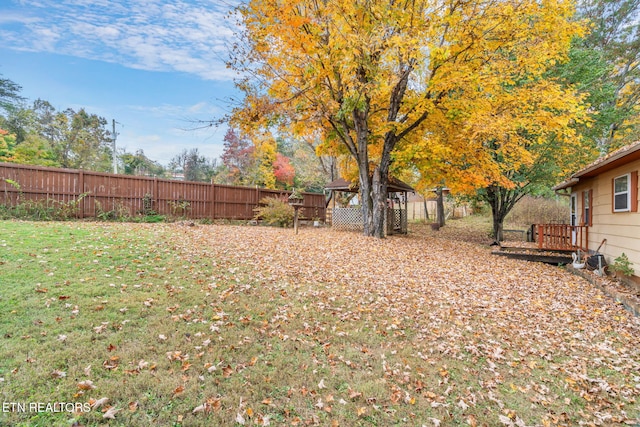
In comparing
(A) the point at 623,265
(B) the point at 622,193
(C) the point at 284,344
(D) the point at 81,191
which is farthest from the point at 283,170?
(C) the point at 284,344

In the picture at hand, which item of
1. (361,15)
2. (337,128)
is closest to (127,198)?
(337,128)

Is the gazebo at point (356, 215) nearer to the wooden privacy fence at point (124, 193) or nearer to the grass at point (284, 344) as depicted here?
the wooden privacy fence at point (124, 193)

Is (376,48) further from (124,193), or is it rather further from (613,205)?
(124,193)

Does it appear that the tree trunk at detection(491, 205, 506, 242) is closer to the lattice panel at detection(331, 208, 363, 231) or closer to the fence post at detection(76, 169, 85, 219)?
the lattice panel at detection(331, 208, 363, 231)

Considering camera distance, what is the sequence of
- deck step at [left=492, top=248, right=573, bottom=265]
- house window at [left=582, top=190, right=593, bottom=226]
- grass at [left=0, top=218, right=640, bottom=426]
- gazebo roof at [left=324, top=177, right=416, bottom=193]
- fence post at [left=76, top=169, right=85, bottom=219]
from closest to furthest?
1. grass at [left=0, top=218, right=640, bottom=426]
2. house window at [left=582, top=190, right=593, bottom=226]
3. deck step at [left=492, top=248, right=573, bottom=265]
4. fence post at [left=76, top=169, right=85, bottom=219]
5. gazebo roof at [left=324, top=177, right=416, bottom=193]

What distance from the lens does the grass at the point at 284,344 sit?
8.82ft

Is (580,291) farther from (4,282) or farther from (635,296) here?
(4,282)

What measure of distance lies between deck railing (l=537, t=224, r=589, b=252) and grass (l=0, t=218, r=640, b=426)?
480 cm

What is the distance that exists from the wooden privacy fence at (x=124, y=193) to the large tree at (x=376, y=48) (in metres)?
5.88

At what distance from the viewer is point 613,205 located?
8.06 meters

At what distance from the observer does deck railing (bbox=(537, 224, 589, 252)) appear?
1081cm

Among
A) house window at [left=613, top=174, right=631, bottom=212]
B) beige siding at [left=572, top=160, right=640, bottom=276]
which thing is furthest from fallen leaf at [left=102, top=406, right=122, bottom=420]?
house window at [left=613, top=174, right=631, bottom=212]

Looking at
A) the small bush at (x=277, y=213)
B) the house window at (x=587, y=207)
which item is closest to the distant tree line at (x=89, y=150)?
the small bush at (x=277, y=213)

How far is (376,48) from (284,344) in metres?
7.76
